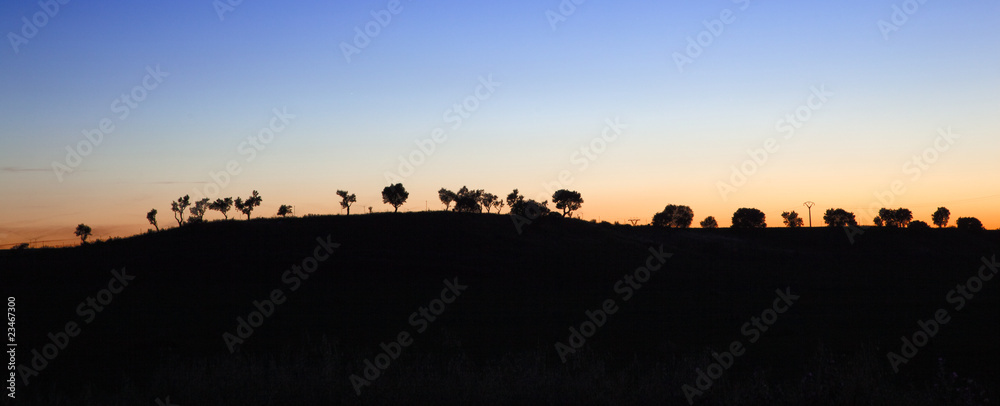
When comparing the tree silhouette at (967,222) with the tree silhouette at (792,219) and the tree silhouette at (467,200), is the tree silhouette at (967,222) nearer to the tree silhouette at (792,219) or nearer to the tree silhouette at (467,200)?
the tree silhouette at (792,219)

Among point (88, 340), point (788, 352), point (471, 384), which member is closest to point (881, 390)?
point (471, 384)

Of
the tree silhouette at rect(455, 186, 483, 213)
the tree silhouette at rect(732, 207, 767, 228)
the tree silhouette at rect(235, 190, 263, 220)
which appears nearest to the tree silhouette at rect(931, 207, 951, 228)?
the tree silhouette at rect(732, 207, 767, 228)

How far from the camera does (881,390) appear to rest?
1130 cm

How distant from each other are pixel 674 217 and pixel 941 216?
246 ft

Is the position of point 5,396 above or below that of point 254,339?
below

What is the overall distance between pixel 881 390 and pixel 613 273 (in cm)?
4361

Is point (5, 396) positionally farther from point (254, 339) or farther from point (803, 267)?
point (803, 267)

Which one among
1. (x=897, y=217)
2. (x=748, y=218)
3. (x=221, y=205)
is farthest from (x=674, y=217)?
(x=221, y=205)

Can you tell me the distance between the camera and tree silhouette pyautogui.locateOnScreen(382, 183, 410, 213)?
377 feet

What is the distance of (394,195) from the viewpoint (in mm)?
114688

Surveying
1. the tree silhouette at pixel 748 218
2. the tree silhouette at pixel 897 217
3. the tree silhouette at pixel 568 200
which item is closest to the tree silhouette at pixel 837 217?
the tree silhouette at pixel 897 217

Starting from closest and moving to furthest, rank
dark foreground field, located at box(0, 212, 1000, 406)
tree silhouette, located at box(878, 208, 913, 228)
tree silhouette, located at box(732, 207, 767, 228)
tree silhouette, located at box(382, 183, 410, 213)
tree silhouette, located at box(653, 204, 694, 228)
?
1. dark foreground field, located at box(0, 212, 1000, 406)
2. tree silhouette, located at box(382, 183, 410, 213)
3. tree silhouette, located at box(732, 207, 767, 228)
4. tree silhouette, located at box(653, 204, 694, 228)
5. tree silhouette, located at box(878, 208, 913, 228)

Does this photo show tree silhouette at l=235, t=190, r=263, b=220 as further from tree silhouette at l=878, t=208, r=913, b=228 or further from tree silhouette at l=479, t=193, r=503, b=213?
tree silhouette at l=878, t=208, r=913, b=228

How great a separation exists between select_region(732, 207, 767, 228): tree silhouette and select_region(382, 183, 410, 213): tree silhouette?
7166 centimetres
